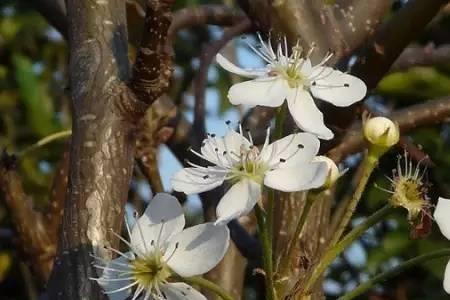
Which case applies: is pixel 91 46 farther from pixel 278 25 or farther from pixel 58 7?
pixel 58 7

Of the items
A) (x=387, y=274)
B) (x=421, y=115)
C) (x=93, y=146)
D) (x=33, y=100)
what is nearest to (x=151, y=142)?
(x=421, y=115)

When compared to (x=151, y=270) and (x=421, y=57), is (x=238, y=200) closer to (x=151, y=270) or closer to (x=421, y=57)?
(x=151, y=270)

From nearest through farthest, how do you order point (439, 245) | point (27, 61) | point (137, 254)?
point (137, 254) → point (439, 245) → point (27, 61)

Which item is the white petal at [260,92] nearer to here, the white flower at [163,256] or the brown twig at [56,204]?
the white flower at [163,256]

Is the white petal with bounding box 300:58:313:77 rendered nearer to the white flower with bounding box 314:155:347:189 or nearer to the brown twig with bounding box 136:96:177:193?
the white flower with bounding box 314:155:347:189

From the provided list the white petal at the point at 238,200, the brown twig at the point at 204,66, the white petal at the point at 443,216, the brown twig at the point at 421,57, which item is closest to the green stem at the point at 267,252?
the white petal at the point at 238,200

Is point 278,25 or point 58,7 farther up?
point 278,25

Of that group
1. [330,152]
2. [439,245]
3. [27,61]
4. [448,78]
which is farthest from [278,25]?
[27,61]
